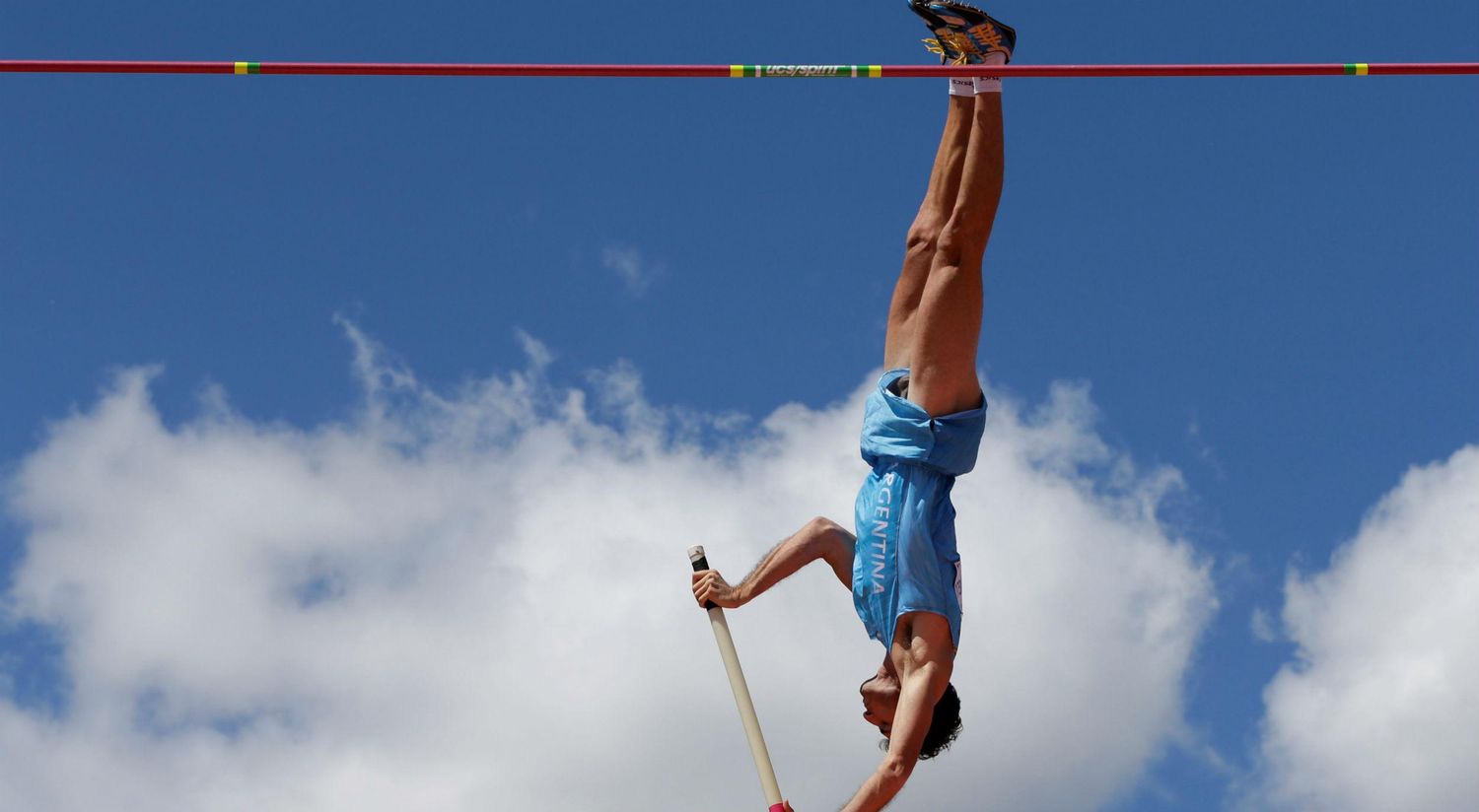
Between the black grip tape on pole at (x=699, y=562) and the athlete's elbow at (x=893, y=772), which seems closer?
the athlete's elbow at (x=893, y=772)

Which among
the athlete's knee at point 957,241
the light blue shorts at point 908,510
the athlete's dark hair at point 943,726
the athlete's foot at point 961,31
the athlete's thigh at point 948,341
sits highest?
the athlete's foot at point 961,31

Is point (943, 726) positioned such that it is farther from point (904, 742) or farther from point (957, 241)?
point (957, 241)

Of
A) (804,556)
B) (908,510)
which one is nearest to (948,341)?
(908,510)

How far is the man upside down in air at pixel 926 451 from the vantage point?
9.52 metres

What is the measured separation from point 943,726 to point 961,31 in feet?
11.9

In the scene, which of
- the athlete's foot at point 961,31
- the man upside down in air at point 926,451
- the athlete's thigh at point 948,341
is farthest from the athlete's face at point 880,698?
the athlete's foot at point 961,31

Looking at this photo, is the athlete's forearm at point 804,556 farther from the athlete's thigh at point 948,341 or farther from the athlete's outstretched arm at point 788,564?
the athlete's thigh at point 948,341

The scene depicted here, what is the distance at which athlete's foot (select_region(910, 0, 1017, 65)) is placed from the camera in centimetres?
950

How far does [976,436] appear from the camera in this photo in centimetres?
984

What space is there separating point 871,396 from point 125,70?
4.11 metres

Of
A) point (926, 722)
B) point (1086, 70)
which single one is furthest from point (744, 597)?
point (1086, 70)

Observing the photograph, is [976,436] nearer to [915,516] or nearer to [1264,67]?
[915,516]

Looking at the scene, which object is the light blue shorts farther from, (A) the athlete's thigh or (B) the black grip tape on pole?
(B) the black grip tape on pole

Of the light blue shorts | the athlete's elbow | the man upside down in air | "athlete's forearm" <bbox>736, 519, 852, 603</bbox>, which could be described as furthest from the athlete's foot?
the athlete's elbow
